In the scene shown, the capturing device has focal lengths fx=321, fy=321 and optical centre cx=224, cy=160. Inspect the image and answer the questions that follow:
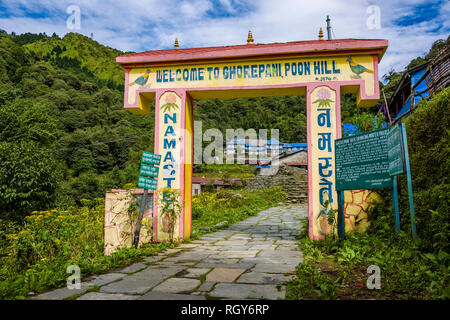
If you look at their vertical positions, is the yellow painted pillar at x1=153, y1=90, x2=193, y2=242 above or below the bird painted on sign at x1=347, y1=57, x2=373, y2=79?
below

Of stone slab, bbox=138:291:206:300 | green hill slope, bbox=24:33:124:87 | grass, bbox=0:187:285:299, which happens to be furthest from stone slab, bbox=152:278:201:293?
green hill slope, bbox=24:33:124:87

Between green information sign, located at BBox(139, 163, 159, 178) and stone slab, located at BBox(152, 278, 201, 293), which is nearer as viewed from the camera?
stone slab, located at BBox(152, 278, 201, 293)

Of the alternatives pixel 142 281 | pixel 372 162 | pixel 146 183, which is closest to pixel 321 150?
pixel 372 162

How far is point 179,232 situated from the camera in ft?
21.1

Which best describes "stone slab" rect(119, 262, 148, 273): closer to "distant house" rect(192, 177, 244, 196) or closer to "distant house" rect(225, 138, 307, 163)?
"distant house" rect(192, 177, 244, 196)

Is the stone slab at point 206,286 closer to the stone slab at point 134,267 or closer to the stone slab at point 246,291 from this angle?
the stone slab at point 246,291

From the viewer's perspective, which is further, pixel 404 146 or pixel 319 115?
Answer: pixel 319 115

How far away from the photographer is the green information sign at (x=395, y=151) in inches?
174

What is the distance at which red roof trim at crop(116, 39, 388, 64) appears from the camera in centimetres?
608

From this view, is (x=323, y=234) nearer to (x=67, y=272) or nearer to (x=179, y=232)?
(x=179, y=232)

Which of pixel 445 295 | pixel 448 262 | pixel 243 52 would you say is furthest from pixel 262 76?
pixel 445 295

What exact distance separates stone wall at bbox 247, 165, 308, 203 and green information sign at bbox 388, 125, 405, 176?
14.6 metres

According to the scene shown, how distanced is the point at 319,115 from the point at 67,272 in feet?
16.1

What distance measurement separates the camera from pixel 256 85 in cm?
644
